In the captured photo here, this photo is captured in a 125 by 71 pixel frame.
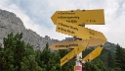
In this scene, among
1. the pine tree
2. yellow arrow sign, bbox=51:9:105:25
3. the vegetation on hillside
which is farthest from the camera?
the pine tree

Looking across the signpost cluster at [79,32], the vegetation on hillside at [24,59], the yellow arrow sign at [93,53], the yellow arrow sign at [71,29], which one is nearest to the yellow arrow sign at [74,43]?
the signpost cluster at [79,32]

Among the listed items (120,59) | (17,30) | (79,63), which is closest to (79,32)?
(79,63)

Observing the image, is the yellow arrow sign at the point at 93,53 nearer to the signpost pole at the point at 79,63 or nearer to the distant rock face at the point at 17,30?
the signpost pole at the point at 79,63

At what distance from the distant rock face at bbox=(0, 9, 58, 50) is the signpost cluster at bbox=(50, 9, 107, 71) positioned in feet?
416

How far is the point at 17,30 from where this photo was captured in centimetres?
15600

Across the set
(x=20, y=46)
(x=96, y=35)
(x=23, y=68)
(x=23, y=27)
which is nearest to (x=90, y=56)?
(x=96, y=35)

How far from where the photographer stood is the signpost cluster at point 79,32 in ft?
22.4

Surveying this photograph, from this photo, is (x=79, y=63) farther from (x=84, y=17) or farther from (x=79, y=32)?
(x=84, y=17)

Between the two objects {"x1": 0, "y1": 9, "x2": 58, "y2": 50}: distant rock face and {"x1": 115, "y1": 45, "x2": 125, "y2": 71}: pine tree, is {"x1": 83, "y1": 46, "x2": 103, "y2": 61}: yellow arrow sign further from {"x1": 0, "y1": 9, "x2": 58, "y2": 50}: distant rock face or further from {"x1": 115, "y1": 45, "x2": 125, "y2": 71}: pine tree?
{"x1": 0, "y1": 9, "x2": 58, "y2": 50}: distant rock face

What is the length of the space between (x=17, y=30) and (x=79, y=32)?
15098cm

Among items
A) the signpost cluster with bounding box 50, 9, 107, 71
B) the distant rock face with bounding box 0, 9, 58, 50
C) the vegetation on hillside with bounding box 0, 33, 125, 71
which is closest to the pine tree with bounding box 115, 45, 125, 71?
the vegetation on hillside with bounding box 0, 33, 125, 71

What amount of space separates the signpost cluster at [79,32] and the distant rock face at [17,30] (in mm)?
126935

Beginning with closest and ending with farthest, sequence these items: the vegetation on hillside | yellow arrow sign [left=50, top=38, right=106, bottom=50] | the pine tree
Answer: yellow arrow sign [left=50, top=38, right=106, bottom=50] → the vegetation on hillside → the pine tree

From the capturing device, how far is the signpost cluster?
682 centimetres
